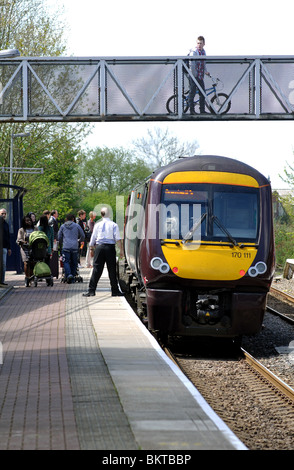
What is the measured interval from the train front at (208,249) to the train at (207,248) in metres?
0.01

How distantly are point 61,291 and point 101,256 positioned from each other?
2263 mm

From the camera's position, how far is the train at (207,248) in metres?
11.6

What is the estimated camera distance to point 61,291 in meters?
18.1

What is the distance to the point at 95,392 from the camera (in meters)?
7.57

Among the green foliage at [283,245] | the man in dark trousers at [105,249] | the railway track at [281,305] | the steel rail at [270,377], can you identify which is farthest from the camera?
the green foliage at [283,245]

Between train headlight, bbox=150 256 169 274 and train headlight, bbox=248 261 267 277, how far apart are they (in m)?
1.22

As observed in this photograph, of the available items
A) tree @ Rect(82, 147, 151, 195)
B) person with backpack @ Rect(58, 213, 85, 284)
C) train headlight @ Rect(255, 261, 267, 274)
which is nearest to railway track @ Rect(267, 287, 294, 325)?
train headlight @ Rect(255, 261, 267, 274)

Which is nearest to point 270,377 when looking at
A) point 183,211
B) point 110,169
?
point 183,211

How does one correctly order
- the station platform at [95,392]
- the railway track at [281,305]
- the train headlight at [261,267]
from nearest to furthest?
the station platform at [95,392], the train headlight at [261,267], the railway track at [281,305]

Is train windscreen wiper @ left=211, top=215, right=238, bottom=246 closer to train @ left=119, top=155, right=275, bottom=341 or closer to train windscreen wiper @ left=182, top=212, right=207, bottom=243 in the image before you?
train @ left=119, top=155, right=275, bottom=341

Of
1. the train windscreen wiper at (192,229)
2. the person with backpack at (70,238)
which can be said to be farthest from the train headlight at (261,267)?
the person with backpack at (70,238)

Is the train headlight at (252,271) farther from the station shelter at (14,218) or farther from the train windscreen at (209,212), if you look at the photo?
the station shelter at (14,218)

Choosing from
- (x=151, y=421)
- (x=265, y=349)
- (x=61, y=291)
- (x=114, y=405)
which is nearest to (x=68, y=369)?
(x=114, y=405)

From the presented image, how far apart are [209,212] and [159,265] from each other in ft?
3.79
